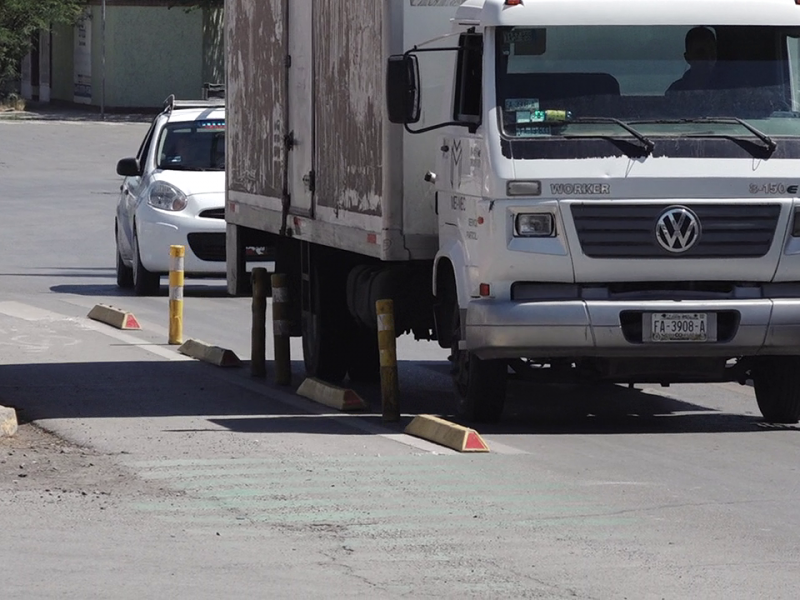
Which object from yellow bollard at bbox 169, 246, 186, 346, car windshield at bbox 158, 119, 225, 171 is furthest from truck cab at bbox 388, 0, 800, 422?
car windshield at bbox 158, 119, 225, 171

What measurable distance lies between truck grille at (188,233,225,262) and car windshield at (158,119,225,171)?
0.98 meters

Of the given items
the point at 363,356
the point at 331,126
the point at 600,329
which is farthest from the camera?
the point at 363,356

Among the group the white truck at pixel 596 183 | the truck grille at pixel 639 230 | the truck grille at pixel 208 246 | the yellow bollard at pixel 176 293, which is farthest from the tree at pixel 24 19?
the truck grille at pixel 639 230

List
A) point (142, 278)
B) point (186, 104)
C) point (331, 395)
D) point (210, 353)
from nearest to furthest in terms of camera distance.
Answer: point (331, 395) < point (210, 353) < point (142, 278) < point (186, 104)

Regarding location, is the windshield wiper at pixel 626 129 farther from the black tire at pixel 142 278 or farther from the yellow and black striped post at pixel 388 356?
the black tire at pixel 142 278

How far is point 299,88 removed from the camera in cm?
1361

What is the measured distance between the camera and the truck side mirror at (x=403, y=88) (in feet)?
36.4

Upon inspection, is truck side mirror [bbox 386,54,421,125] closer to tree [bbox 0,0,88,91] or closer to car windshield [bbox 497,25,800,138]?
car windshield [bbox 497,25,800,138]

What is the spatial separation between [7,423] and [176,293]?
5.00 meters

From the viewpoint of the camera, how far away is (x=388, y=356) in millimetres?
11617

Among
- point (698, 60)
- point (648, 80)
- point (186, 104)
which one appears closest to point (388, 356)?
→ point (648, 80)

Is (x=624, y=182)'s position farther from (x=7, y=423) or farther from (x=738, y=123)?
(x=7, y=423)

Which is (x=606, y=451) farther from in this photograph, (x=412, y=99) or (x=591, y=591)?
(x=591, y=591)

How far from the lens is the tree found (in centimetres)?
6284
